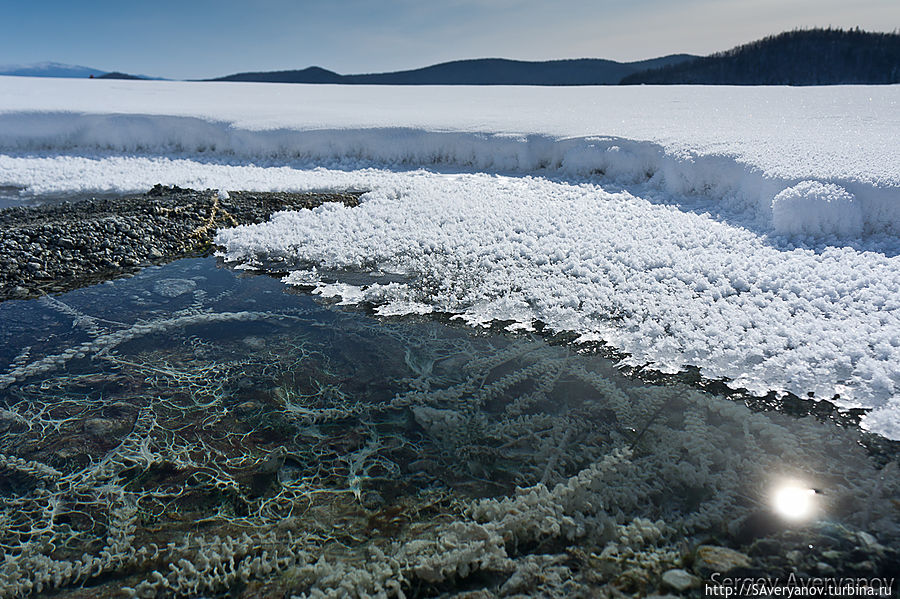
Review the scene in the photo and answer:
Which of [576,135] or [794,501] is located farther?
[576,135]

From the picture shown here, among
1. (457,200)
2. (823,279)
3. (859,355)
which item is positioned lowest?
(859,355)

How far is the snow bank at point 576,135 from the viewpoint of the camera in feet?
25.1

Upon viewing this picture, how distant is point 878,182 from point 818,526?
5648 mm

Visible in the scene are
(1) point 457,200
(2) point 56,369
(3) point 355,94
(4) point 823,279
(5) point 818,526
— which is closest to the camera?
(5) point 818,526

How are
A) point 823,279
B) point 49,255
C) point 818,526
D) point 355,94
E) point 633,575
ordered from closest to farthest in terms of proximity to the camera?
point 633,575 → point 818,526 → point 823,279 → point 49,255 → point 355,94

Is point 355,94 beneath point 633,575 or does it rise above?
above

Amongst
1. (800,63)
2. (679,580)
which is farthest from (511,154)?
(800,63)

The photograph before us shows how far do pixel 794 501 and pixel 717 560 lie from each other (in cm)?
76

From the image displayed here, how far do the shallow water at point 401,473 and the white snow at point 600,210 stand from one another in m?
0.77

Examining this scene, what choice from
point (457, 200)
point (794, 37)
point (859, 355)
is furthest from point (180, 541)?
→ point (794, 37)

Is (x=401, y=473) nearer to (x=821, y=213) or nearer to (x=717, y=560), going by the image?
(x=717, y=560)

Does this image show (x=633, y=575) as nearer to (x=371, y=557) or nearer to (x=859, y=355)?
(x=371, y=557)

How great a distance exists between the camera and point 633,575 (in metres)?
2.87

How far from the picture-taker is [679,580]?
2.81 meters
